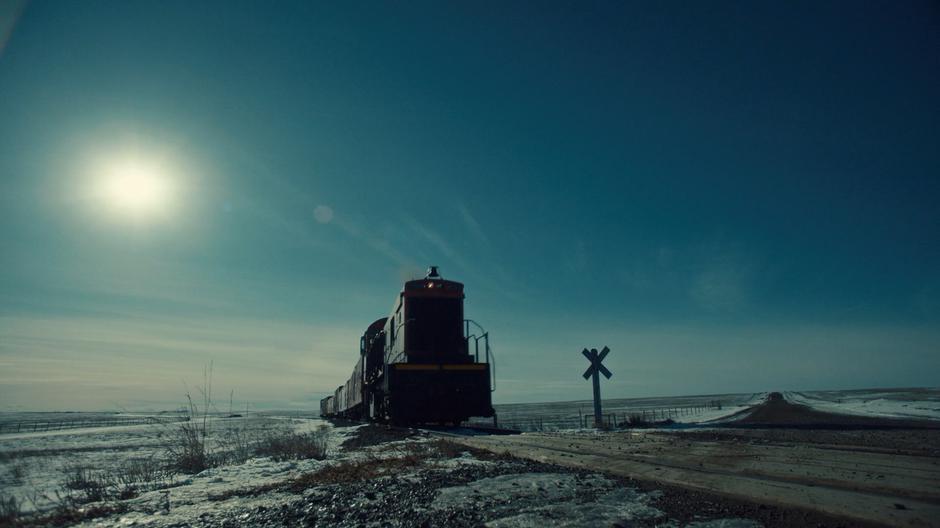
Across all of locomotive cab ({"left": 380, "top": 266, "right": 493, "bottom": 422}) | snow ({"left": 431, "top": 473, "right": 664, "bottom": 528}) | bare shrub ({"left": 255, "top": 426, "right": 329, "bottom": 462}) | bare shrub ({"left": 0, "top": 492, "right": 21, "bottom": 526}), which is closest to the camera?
snow ({"left": 431, "top": 473, "right": 664, "bottom": 528})

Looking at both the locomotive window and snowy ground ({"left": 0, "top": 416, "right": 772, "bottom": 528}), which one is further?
the locomotive window

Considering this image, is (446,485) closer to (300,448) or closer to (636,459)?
(636,459)

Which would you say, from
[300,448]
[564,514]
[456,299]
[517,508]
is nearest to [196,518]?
[517,508]

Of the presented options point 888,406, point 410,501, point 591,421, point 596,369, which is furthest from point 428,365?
point 888,406

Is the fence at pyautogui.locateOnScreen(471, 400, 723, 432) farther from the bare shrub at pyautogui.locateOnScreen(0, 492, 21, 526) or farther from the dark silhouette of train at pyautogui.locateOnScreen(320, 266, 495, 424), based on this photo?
the bare shrub at pyautogui.locateOnScreen(0, 492, 21, 526)

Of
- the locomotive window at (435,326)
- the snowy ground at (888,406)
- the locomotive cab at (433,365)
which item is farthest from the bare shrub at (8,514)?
the snowy ground at (888,406)

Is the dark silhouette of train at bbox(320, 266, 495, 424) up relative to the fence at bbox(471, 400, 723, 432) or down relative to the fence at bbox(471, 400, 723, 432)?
up

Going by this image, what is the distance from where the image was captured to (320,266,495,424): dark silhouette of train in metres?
16.6

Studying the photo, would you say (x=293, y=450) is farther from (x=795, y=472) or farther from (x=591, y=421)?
(x=591, y=421)

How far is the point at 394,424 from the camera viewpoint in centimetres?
1731

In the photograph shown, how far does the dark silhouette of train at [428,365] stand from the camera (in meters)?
16.6

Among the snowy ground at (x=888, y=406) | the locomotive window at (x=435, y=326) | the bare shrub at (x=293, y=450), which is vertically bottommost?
the snowy ground at (x=888, y=406)

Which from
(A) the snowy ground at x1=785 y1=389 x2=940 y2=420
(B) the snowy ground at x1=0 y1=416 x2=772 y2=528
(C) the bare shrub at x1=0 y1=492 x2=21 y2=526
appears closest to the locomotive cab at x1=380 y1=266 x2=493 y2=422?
(B) the snowy ground at x1=0 y1=416 x2=772 y2=528

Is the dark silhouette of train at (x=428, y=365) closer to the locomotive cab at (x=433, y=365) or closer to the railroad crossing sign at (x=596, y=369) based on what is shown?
the locomotive cab at (x=433, y=365)
